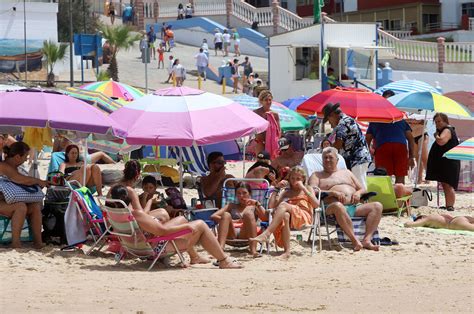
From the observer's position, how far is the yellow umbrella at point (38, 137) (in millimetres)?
13852

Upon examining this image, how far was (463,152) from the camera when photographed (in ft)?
47.7

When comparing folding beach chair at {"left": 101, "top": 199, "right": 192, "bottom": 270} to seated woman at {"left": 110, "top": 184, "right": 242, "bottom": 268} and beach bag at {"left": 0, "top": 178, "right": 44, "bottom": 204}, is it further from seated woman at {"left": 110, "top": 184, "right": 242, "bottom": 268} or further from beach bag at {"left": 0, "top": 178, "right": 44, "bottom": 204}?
beach bag at {"left": 0, "top": 178, "right": 44, "bottom": 204}

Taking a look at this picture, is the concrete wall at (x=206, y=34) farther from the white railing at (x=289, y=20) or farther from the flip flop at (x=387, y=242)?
the flip flop at (x=387, y=242)

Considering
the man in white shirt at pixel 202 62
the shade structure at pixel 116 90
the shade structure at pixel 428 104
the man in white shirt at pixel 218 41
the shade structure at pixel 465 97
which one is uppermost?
the man in white shirt at pixel 218 41

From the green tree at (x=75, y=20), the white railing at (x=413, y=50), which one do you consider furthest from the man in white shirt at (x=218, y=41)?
the white railing at (x=413, y=50)

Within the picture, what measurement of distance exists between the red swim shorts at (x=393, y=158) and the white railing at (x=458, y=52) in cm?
2640

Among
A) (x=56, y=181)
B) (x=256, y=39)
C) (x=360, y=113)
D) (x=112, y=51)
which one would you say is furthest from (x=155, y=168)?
(x=256, y=39)

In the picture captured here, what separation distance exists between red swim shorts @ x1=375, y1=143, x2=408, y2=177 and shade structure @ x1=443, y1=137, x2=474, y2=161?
0.72m

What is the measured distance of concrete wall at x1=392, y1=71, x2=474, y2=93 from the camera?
1466 inches

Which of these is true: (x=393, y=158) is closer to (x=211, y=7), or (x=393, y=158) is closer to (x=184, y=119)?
(x=184, y=119)

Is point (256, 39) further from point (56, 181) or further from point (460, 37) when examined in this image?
point (56, 181)

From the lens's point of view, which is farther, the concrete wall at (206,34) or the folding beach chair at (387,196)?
the concrete wall at (206,34)

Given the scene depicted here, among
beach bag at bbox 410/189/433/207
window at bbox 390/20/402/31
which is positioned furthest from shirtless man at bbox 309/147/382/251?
window at bbox 390/20/402/31

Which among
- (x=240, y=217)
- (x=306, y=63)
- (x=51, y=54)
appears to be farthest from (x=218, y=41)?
(x=240, y=217)
